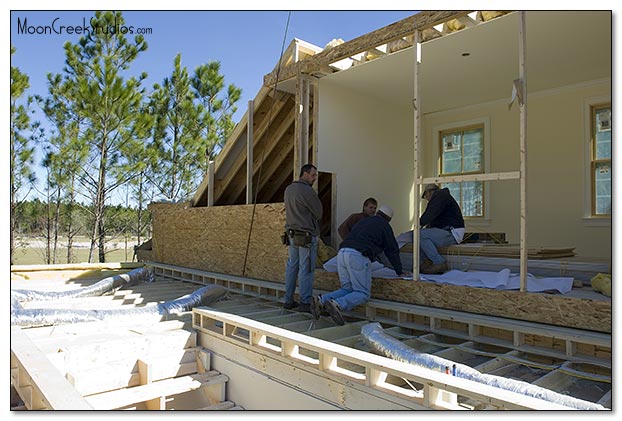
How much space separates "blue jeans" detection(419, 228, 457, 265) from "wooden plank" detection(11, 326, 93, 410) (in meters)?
4.00

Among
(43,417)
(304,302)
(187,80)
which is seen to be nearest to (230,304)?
(304,302)

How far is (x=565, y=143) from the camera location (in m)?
6.91

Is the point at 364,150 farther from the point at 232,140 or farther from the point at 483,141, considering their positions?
the point at 232,140

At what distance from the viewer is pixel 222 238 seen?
7.93 metres

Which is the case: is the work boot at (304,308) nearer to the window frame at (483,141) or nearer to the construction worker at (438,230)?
the construction worker at (438,230)

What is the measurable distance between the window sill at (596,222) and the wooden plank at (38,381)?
6.57 m

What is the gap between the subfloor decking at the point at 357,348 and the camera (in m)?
3.46

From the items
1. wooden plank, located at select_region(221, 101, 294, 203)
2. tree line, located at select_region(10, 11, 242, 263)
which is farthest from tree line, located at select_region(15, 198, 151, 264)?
wooden plank, located at select_region(221, 101, 294, 203)

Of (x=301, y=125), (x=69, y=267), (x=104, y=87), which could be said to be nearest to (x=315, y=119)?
(x=301, y=125)

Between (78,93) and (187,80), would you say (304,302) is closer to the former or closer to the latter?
(78,93)

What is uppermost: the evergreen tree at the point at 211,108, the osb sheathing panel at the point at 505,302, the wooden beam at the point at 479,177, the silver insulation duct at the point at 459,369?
the evergreen tree at the point at 211,108

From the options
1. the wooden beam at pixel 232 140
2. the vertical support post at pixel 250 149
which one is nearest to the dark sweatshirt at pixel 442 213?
the vertical support post at pixel 250 149

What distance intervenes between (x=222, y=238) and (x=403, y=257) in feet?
10.3

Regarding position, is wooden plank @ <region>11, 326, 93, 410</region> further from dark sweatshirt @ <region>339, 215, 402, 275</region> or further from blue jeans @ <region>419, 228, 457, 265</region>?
blue jeans @ <region>419, 228, 457, 265</region>
